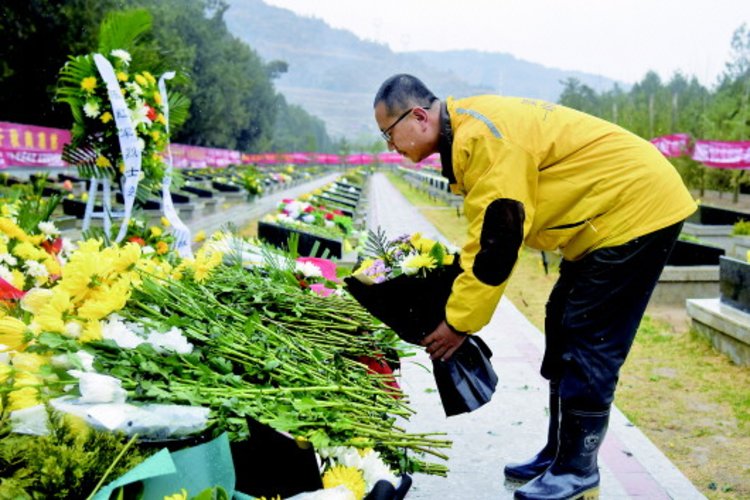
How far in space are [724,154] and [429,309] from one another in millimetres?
20626

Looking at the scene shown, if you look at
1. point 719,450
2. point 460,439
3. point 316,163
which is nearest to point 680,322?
point 719,450

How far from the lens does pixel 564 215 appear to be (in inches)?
97.7

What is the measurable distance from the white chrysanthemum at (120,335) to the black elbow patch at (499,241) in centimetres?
102

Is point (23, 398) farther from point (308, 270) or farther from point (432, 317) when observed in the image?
point (308, 270)

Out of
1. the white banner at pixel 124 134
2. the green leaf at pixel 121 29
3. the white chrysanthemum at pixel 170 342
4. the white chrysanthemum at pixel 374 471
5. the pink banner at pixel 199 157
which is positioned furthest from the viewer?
the pink banner at pixel 199 157

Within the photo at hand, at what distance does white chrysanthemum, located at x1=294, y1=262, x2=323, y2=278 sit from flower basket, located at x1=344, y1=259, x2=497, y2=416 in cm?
94

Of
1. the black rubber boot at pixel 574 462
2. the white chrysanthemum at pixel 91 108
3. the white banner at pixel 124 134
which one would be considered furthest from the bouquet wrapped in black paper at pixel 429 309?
the white chrysanthemum at pixel 91 108

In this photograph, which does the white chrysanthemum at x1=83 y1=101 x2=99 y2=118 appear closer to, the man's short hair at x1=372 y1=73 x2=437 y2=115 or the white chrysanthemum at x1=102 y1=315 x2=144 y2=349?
the man's short hair at x1=372 y1=73 x2=437 y2=115

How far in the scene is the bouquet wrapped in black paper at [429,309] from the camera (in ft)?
7.93

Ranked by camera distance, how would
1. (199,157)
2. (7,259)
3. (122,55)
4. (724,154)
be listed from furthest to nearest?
(199,157) → (724,154) → (122,55) → (7,259)

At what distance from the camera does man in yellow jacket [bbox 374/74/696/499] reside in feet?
7.43

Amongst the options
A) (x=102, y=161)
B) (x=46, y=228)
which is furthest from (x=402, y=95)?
(x=102, y=161)

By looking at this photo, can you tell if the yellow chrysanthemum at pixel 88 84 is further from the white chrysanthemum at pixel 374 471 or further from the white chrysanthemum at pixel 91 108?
the white chrysanthemum at pixel 374 471

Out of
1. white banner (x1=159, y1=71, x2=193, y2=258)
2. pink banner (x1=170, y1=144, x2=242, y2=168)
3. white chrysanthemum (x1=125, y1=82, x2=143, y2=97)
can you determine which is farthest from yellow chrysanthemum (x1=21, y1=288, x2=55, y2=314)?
pink banner (x1=170, y1=144, x2=242, y2=168)
